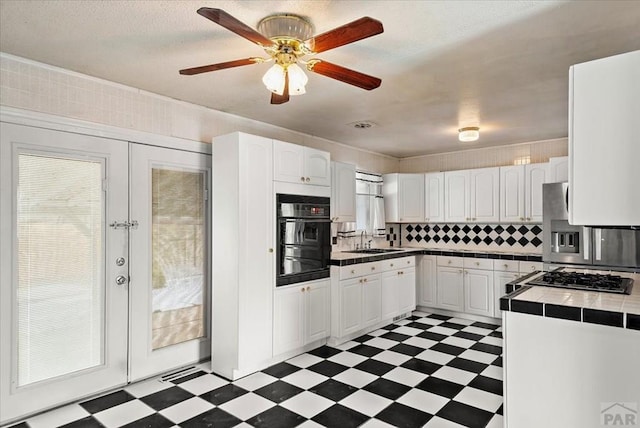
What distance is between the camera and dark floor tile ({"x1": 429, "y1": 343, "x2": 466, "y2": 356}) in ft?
12.2

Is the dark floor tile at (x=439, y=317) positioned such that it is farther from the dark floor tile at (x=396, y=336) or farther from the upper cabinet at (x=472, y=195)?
the upper cabinet at (x=472, y=195)

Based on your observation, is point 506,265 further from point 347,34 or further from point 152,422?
point 152,422

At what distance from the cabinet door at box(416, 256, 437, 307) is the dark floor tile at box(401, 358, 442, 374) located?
1.92 m

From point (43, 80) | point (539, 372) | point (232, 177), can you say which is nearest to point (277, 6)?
point (232, 177)

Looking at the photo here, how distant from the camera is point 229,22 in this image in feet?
5.25

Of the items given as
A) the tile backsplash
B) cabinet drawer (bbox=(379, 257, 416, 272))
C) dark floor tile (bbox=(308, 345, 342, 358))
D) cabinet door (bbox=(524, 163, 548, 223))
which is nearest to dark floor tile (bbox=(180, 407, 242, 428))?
dark floor tile (bbox=(308, 345, 342, 358))

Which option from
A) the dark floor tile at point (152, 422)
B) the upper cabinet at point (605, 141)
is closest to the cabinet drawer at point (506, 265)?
the upper cabinet at point (605, 141)

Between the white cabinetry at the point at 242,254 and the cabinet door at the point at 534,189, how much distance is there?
3.28 m

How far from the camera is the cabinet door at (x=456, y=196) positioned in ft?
17.2

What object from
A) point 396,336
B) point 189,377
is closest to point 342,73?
point 189,377

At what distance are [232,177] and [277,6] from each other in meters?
1.57

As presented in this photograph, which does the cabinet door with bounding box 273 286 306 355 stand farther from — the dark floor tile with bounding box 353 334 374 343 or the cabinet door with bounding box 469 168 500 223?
the cabinet door with bounding box 469 168 500 223

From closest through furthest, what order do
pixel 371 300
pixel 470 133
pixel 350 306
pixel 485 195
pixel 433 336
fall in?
pixel 350 306 < pixel 470 133 < pixel 433 336 < pixel 371 300 < pixel 485 195

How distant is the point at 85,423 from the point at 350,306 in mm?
2437
